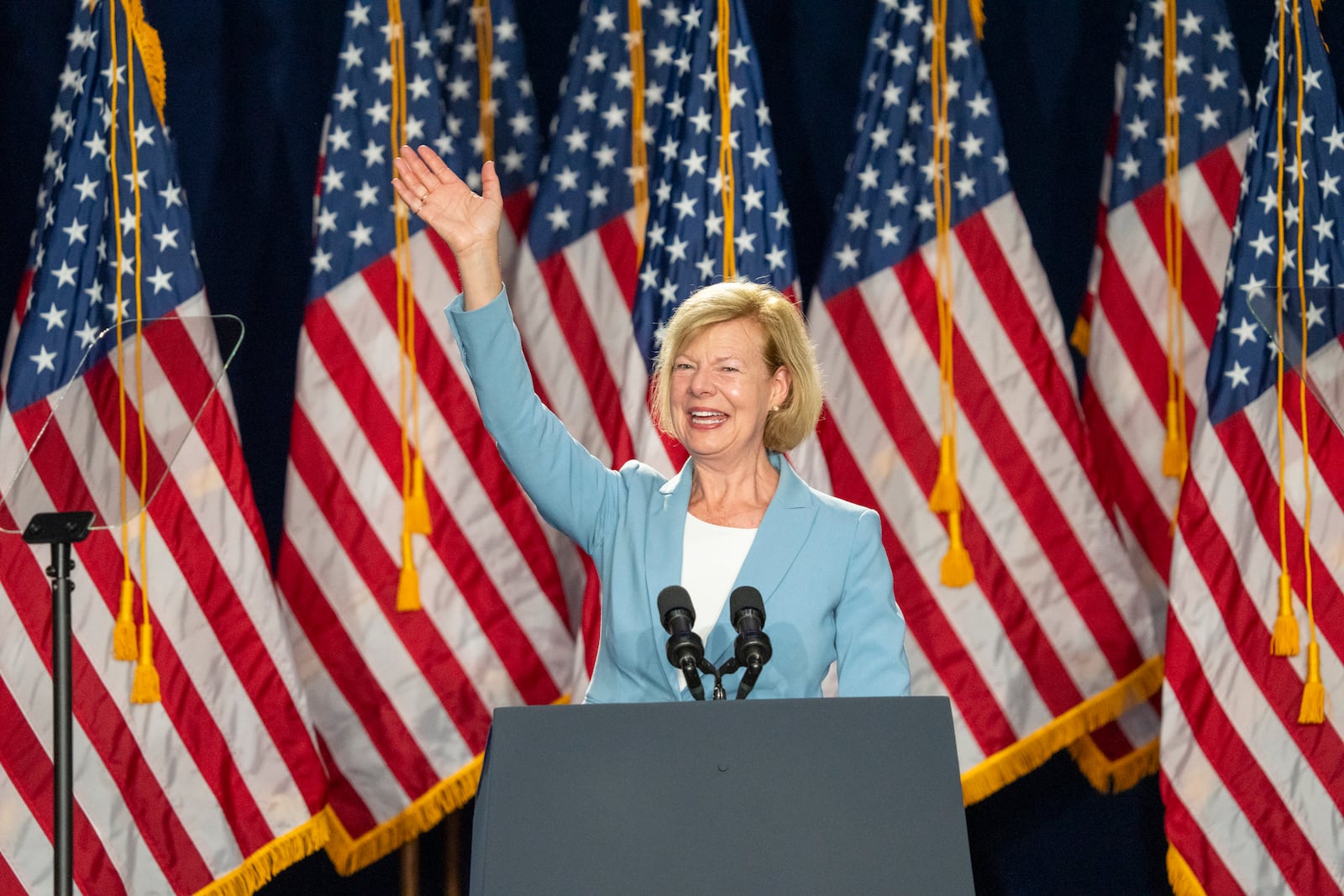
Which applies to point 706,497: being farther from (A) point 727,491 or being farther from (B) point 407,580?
(B) point 407,580

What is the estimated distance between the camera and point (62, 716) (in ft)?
7.46

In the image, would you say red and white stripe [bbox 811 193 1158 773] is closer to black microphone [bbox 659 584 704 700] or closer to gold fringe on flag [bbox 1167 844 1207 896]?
gold fringe on flag [bbox 1167 844 1207 896]

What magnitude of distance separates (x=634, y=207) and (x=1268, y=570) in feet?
5.83

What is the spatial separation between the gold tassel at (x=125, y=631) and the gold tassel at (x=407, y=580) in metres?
0.60

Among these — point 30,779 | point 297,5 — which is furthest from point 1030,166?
point 30,779

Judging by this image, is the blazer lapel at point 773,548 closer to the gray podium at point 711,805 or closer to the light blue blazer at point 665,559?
the light blue blazer at point 665,559

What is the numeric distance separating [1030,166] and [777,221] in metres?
0.98

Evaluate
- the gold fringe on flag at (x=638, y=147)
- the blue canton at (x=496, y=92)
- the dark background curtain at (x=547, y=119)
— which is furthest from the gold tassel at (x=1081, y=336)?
the blue canton at (x=496, y=92)

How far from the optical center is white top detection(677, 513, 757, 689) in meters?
1.98

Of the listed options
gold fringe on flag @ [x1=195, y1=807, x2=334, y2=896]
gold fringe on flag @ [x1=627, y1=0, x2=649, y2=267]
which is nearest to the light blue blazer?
gold fringe on flag @ [x1=195, y1=807, x2=334, y2=896]

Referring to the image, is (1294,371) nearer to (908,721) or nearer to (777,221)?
(777,221)

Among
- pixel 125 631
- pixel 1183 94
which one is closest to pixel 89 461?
pixel 125 631

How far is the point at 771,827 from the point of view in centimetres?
143

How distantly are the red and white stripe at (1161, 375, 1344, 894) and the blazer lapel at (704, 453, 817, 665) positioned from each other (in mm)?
1790
